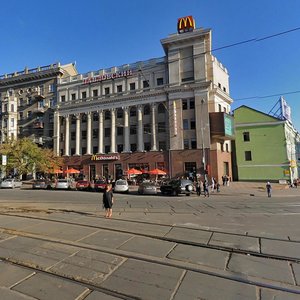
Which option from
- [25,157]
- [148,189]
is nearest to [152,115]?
[148,189]

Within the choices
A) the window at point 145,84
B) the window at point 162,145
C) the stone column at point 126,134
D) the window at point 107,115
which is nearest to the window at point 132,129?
the stone column at point 126,134

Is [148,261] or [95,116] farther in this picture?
[95,116]

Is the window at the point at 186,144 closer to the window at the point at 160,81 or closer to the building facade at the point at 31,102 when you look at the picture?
the window at the point at 160,81

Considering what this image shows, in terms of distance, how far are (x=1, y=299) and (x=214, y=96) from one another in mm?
42686

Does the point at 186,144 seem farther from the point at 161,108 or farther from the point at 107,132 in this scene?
the point at 107,132

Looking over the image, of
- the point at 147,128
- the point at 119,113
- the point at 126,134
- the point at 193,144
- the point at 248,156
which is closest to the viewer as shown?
the point at 193,144

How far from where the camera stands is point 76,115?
5338cm

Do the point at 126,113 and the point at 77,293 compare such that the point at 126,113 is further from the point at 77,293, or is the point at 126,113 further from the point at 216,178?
the point at 77,293

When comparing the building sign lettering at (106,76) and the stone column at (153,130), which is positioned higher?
the building sign lettering at (106,76)

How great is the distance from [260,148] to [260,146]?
343 mm

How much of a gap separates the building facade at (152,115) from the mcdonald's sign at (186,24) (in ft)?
2.72

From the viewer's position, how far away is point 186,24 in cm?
4472

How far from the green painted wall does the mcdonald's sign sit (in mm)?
16484

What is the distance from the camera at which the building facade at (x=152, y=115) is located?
4322 centimetres
